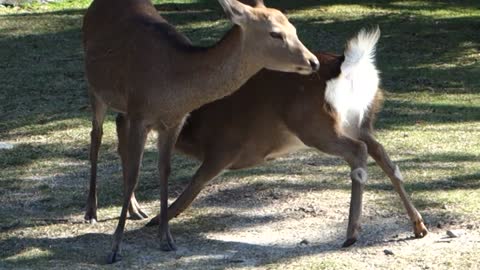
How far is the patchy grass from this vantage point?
6387 mm

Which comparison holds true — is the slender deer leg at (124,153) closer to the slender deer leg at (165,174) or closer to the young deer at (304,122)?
the young deer at (304,122)

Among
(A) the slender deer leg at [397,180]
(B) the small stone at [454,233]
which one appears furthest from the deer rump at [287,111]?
(B) the small stone at [454,233]

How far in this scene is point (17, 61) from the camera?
12.4 metres

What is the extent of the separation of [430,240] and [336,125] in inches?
35.1

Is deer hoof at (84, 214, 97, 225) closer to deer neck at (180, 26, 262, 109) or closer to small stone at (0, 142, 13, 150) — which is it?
deer neck at (180, 26, 262, 109)

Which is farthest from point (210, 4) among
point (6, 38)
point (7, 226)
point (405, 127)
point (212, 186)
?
point (7, 226)

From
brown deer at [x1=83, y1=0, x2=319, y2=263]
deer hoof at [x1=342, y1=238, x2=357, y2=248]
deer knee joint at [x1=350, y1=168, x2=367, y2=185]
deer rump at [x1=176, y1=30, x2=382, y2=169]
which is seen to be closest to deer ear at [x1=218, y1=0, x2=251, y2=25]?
brown deer at [x1=83, y1=0, x2=319, y2=263]

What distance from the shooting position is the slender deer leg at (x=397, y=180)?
6668 mm

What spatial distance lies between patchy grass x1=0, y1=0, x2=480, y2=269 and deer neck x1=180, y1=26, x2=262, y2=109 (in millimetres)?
948

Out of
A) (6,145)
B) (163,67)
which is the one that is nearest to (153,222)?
(163,67)

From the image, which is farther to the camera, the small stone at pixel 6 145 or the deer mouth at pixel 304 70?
the small stone at pixel 6 145

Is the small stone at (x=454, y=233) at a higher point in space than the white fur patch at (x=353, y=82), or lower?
lower

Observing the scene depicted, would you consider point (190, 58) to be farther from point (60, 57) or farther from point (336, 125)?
point (60, 57)

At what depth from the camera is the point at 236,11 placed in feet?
19.8
